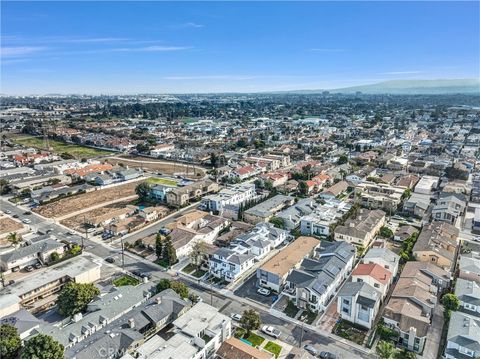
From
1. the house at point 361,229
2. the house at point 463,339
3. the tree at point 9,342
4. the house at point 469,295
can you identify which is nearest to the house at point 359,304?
the house at point 463,339

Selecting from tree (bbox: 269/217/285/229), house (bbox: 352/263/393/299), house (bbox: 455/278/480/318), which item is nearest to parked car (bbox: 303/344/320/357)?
house (bbox: 352/263/393/299)

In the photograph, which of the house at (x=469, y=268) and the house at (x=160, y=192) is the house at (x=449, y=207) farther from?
the house at (x=160, y=192)

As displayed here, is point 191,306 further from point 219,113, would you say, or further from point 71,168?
point 219,113

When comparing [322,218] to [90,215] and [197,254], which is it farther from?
[90,215]

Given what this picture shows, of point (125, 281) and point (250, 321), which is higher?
point (250, 321)

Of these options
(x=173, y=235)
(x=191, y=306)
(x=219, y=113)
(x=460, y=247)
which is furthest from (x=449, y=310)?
(x=219, y=113)

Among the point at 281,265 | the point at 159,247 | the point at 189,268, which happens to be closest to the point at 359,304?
the point at 281,265
